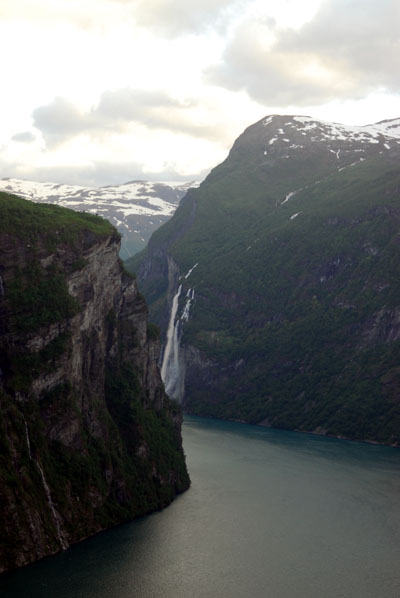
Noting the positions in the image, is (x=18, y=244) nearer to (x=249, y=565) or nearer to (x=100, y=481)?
(x=100, y=481)

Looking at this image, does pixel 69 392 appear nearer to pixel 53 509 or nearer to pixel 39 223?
pixel 53 509

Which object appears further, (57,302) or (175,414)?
(175,414)

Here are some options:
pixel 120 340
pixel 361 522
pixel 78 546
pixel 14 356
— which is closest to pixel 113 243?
pixel 120 340

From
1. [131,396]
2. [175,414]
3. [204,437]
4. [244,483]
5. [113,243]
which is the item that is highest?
[113,243]

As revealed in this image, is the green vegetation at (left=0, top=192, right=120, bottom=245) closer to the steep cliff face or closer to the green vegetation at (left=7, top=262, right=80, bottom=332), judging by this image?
the steep cliff face

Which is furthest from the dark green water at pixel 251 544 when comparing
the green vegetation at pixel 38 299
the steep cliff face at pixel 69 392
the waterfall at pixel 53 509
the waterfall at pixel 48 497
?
the green vegetation at pixel 38 299
